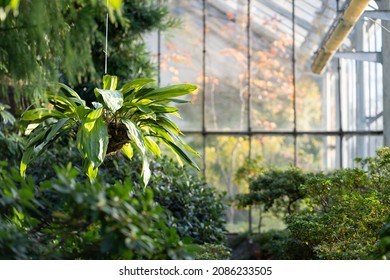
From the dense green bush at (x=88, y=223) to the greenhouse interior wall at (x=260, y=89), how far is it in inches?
347

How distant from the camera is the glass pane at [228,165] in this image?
1225cm

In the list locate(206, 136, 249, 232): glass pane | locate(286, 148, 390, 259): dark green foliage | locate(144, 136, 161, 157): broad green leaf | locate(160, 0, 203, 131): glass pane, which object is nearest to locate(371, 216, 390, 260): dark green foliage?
locate(286, 148, 390, 259): dark green foliage

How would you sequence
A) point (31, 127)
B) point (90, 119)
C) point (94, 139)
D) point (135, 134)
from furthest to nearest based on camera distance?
point (31, 127)
point (135, 134)
point (90, 119)
point (94, 139)

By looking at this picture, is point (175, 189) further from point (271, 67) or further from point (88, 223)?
point (88, 223)

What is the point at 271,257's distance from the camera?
380 inches

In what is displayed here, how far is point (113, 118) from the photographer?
4996 millimetres

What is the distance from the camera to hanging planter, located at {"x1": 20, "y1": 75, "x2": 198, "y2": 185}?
4.66m

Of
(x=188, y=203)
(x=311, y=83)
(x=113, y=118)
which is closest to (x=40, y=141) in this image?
(x=113, y=118)

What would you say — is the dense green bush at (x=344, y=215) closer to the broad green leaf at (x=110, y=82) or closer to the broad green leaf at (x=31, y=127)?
the broad green leaf at (x=110, y=82)

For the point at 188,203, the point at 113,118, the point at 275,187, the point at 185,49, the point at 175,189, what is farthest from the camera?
the point at 185,49

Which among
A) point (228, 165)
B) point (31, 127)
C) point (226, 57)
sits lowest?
point (228, 165)

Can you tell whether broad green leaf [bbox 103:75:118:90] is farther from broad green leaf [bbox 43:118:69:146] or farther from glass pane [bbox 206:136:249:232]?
glass pane [bbox 206:136:249:232]

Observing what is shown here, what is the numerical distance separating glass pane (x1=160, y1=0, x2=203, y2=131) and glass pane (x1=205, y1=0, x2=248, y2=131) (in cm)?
14

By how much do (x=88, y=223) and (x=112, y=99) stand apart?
176cm
